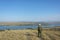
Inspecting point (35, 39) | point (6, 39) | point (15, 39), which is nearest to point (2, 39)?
point (6, 39)

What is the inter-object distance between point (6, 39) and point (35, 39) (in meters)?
4.54

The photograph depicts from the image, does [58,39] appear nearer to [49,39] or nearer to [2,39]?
[49,39]

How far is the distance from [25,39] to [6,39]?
9.82 feet

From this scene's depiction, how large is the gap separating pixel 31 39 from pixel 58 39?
4.28m

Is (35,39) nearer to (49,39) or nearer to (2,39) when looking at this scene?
(49,39)

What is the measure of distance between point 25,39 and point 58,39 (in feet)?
17.1

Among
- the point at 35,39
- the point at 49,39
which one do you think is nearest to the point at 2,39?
the point at 35,39

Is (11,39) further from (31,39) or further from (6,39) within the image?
(31,39)

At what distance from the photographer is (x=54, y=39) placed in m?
21.7

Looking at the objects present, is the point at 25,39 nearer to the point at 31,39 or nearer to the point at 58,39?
the point at 31,39

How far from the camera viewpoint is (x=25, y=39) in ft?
69.7

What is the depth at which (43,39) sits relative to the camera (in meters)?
21.7

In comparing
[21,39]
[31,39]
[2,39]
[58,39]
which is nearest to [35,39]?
[31,39]

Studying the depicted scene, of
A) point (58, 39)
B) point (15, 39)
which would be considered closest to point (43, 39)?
point (58, 39)
